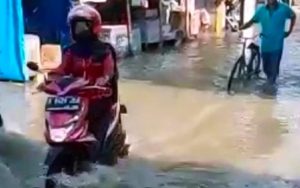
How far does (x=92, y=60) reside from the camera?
7809 millimetres

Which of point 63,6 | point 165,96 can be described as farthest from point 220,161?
point 63,6

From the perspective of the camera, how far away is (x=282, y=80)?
16.0m

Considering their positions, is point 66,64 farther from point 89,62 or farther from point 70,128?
point 70,128

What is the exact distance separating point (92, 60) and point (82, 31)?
0.92 feet

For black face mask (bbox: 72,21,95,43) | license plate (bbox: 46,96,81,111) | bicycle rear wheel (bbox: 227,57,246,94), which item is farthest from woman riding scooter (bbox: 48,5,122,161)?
bicycle rear wheel (bbox: 227,57,246,94)

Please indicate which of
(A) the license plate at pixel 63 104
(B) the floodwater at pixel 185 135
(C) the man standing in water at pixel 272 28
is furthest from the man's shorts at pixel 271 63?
(A) the license plate at pixel 63 104

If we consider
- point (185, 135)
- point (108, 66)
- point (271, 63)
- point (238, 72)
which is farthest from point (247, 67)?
point (108, 66)

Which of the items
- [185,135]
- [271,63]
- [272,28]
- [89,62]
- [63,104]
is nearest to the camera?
[63,104]

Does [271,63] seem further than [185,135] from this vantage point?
Yes

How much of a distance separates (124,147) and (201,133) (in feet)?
7.26

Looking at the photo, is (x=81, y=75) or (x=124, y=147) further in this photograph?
(x=124, y=147)

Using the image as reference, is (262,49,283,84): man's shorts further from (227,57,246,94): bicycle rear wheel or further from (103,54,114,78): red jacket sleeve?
(103,54,114,78): red jacket sleeve

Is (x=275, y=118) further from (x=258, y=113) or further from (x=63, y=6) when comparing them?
(x=63, y=6)

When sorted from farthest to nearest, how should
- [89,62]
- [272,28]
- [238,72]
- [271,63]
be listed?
[238,72], [271,63], [272,28], [89,62]
